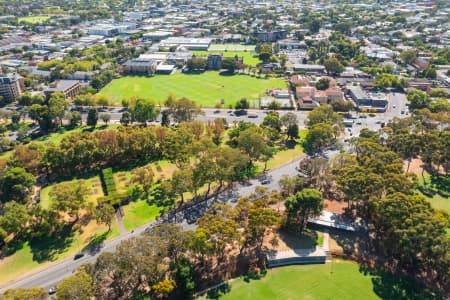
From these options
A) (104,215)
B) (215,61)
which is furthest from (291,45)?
(104,215)

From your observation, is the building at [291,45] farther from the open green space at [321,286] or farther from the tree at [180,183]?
the open green space at [321,286]

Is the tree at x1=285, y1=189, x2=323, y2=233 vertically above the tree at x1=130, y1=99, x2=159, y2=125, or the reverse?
the tree at x1=130, y1=99, x2=159, y2=125

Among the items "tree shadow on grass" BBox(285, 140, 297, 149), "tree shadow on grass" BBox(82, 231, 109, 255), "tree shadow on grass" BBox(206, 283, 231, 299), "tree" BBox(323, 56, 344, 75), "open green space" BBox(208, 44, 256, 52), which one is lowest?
"tree shadow on grass" BBox(206, 283, 231, 299)

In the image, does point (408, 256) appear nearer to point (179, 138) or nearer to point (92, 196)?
point (179, 138)

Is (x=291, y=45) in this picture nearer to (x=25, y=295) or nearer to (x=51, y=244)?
(x=51, y=244)

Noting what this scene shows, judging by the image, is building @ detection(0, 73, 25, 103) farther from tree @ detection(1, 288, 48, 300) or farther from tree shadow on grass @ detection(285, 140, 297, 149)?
tree shadow on grass @ detection(285, 140, 297, 149)

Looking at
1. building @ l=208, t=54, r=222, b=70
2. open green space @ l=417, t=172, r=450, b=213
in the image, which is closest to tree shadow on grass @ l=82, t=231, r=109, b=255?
open green space @ l=417, t=172, r=450, b=213

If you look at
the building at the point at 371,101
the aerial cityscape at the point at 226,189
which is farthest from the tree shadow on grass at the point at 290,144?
the building at the point at 371,101
